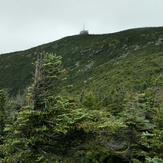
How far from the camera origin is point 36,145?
14.7 m

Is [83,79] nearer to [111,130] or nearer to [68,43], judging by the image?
[68,43]

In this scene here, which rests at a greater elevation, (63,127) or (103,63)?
(103,63)

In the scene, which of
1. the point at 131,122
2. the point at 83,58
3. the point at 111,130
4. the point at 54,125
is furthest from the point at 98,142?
the point at 83,58

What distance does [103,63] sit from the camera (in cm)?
11906

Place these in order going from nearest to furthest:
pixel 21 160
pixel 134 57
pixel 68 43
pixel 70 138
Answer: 1. pixel 21 160
2. pixel 70 138
3. pixel 134 57
4. pixel 68 43

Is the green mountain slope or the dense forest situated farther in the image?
the green mountain slope

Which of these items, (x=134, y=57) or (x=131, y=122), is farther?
(x=134, y=57)

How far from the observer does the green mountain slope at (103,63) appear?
83.8m

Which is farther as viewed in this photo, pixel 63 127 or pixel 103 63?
pixel 103 63

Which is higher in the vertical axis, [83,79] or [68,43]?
[68,43]

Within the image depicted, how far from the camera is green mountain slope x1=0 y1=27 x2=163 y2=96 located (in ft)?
275

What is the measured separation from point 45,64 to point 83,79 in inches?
3678

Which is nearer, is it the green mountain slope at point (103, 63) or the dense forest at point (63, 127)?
the dense forest at point (63, 127)

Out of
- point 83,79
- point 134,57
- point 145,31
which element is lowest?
point 83,79
